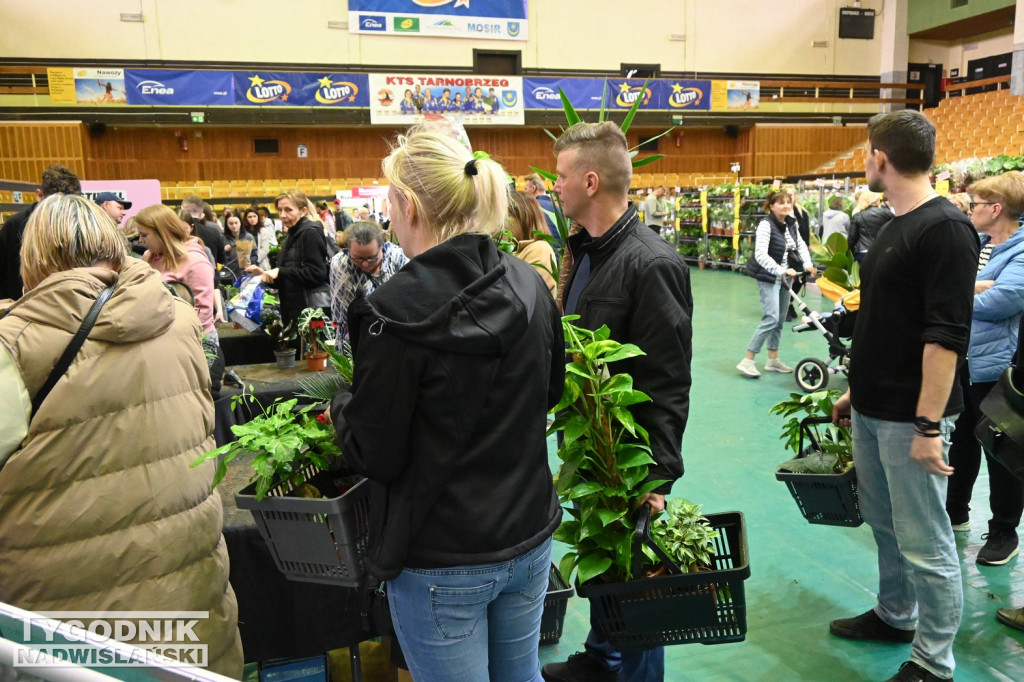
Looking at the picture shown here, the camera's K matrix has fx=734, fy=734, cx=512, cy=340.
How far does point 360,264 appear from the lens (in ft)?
13.0

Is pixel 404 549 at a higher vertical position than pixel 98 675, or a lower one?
lower

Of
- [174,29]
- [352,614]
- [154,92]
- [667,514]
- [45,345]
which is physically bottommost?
[352,614]

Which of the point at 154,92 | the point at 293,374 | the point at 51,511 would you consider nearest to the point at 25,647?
the point at 51,511

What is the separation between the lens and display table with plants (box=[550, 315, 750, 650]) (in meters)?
1.85

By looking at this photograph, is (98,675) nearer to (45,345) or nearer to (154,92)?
(45,345)

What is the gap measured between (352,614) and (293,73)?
732 inches

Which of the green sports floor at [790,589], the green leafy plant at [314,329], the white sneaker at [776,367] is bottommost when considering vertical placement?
the green sports floor at [790,589]

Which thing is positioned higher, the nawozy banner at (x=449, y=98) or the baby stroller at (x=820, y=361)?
the nawozy banner at (x=449, y=98)

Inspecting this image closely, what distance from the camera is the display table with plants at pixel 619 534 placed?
6.07 ft

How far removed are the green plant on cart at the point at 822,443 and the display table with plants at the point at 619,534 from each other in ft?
2.37


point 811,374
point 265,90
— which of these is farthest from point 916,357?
point 265,90

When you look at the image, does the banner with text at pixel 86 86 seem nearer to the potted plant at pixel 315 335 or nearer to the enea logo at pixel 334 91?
the enea logo at pixel 334 91

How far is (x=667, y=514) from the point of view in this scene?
2.13m

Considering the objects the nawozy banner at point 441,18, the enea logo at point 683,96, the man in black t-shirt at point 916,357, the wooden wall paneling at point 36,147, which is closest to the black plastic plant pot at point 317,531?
the man in black t-shirt at point 916,357
